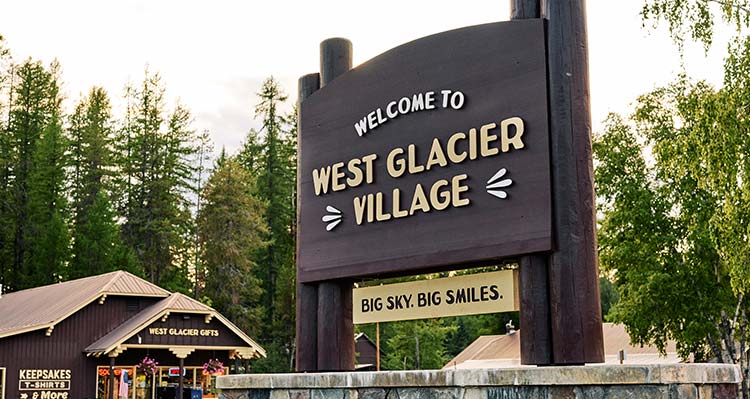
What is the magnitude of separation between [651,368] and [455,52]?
11.6 feet

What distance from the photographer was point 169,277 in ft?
159

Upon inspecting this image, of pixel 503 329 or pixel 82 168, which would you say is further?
pixel 503 329

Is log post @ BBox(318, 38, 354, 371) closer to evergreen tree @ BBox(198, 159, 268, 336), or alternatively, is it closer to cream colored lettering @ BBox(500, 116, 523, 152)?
cream colored lettering @ BBox(500, 116, 523, 152)

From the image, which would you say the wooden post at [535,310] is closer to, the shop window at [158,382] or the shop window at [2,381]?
the shop window at [158,382]

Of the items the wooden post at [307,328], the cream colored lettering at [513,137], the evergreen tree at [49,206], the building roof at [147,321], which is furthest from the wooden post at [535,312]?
the evergreen tree at [49,206]

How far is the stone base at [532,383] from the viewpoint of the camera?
20.6ft

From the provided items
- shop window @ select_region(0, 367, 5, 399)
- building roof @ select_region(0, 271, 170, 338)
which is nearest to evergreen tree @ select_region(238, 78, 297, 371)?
building roof @ select_region(0, 271, 170, 338)

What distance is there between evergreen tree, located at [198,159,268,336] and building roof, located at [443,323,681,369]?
42.4 feet

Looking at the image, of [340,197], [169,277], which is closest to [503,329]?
[169,277]

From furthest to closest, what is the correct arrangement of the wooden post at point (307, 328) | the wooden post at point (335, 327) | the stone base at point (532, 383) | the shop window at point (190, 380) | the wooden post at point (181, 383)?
the shop window at point (190, 380) → the wooden post at point (181, 383) → the wooden post at point (307, 328) → the wooden post at point (335, 327) → the stone base at point (532, 383)

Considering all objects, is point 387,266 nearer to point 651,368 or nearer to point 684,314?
point 651,368

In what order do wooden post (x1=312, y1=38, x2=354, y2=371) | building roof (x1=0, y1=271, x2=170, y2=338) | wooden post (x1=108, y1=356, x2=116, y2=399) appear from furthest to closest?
1. building roof (x1=0, y1=271, x2=170, y2=338)
2. wooden post (x1=108, y1=356, x2=116, y2=399)
3. wooden post (x1=312, y1=38, x2=354, y2=371)

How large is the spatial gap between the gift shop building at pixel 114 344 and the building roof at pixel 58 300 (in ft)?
0.13

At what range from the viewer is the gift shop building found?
86.9 ft
